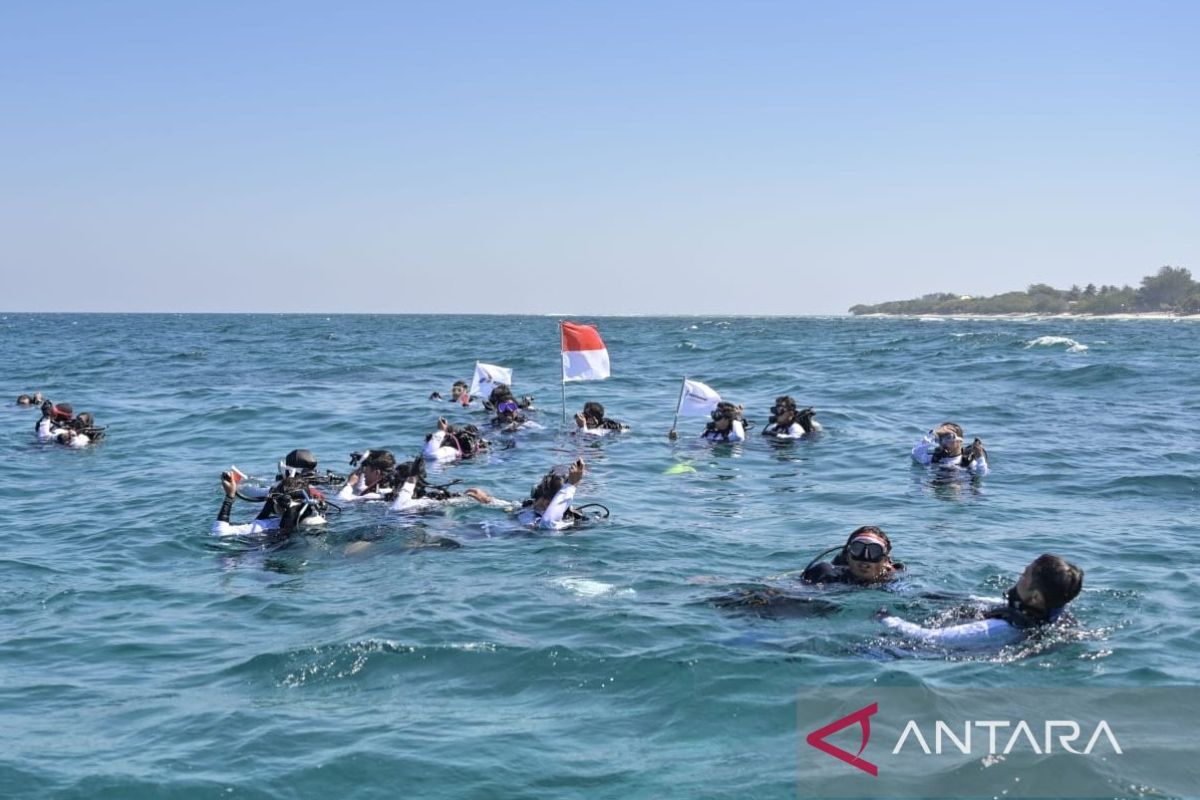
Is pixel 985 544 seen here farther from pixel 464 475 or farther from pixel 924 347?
pixel 924 347

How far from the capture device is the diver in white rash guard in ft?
38.4

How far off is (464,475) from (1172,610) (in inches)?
415

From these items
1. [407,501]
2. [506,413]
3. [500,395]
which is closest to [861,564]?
[407,501]

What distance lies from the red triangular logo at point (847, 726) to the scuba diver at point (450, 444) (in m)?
11.8

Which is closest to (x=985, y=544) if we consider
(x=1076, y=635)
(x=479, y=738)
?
(x=1076, y=635)

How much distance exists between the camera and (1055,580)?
734cm

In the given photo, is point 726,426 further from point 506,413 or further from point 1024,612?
point 1024,612

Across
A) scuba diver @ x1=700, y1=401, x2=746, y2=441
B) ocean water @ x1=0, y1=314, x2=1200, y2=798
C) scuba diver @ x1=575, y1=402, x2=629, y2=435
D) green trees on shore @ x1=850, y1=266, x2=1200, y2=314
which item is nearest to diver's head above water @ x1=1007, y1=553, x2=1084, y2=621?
ocean water @ x1=0, y1=314, x2=1200, y2=798

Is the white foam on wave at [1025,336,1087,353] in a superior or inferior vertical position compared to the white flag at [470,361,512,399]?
superior

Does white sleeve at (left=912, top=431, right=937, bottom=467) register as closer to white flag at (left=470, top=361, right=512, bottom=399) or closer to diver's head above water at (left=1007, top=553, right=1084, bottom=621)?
white flag at (left=470, top=361, right=512, bottom=399)

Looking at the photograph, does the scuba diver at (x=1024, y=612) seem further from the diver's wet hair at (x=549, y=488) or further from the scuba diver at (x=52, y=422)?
the scuba diver at (x=52, y=422)

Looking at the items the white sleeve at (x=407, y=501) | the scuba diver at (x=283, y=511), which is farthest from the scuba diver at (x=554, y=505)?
the scuba diver at (x=283, y=511)

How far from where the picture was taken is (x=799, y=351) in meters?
52.7

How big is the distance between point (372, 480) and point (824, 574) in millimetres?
6580
